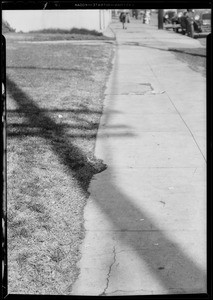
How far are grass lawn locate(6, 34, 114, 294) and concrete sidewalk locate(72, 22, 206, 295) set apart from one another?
4.9 inches

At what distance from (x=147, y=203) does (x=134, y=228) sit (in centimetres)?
55

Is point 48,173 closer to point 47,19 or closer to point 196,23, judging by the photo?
point 196,23

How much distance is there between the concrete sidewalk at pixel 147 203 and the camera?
3154 millimetres

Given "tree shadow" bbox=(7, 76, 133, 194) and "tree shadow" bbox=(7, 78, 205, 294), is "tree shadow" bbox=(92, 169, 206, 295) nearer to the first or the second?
"tree shadow" bbox=(7, 78, 205, 294)

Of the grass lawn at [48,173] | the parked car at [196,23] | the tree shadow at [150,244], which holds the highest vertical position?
the parked car at [196,23]

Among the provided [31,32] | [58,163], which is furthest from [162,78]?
[31,32]

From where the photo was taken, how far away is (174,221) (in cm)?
404

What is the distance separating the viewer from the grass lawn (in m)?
3.26

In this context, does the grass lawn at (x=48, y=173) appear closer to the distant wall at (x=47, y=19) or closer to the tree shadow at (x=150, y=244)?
the tree shadow at (x=150, y=244)

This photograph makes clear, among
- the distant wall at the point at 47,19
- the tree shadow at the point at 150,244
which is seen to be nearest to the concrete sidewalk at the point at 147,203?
the tree shadow at the point at 150,244

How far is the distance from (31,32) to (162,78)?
18674 millimetres

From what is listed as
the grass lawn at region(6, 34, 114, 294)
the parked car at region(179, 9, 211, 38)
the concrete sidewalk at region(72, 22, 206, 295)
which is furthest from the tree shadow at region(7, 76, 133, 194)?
the parked car at region(179, 9, 211, 38)

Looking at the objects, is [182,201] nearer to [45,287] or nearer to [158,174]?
[158,174]

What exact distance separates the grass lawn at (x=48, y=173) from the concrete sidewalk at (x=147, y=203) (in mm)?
124
